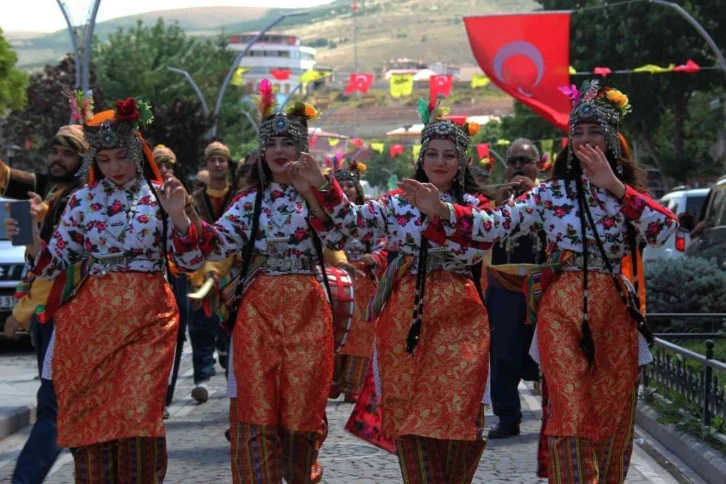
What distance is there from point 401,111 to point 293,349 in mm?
161697

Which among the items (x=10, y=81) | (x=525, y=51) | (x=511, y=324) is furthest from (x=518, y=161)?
(x=10, y=81)

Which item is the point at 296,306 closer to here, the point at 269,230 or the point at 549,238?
the point at 269,230

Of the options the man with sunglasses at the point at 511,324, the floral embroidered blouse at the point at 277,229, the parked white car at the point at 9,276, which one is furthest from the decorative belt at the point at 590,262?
the parked white car at the point at 9,276

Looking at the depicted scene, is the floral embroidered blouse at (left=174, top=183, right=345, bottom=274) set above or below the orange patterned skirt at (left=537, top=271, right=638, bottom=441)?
above

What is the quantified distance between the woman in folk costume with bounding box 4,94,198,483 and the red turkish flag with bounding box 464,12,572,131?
13882 millimetres

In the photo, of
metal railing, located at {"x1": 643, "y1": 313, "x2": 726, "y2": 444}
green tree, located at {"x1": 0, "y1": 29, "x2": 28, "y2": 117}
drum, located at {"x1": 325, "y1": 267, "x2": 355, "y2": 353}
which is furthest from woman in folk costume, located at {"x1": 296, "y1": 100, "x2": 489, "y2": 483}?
green tree, located at {"x1": 0, "y1": 29, "x2": 28, "y2": 117}

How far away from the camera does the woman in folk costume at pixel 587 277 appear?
669cm

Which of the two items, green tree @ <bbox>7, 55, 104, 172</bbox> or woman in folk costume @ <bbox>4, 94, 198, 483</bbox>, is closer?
woman in folk costume @ <bbox>4, 94, 198, 483</bbox>

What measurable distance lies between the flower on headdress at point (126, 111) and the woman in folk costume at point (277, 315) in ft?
2.07

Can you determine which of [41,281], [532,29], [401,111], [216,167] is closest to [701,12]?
[532,29]

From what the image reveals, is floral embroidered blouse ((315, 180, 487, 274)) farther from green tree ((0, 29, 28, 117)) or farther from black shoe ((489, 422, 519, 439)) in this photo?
green tree ((0, 29, 28, 117))

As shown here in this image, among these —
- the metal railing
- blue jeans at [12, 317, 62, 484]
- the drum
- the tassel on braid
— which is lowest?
the metal railing

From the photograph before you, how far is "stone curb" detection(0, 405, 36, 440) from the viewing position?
10.3 metres

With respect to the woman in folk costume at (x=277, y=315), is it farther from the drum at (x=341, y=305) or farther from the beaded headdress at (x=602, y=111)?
the beaded headdress at (x=602, y=111)
